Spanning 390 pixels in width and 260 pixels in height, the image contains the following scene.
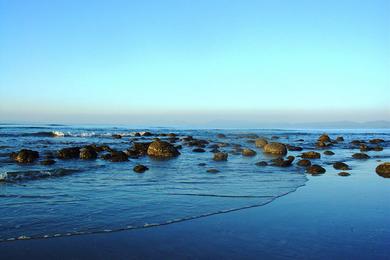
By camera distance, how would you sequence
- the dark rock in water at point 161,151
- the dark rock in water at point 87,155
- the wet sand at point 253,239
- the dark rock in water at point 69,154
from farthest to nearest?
the dark rock in water at point 161,151
the dark rock in water at point 69,154
the dark rock in water at point 87,155
the wet sand at point 253,239

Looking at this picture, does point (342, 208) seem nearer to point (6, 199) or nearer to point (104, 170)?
point (6, 199)

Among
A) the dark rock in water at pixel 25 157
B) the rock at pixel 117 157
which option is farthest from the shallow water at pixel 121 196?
the rock at pixel 117 157

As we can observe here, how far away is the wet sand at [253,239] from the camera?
5770 millimetres

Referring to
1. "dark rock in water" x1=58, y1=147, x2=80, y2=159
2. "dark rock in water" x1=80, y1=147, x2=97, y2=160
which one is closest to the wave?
"dark rock in water" x1=80, y1=147, x2=97, y2=160

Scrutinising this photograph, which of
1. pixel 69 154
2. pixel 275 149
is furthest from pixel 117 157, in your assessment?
pixel 275 149

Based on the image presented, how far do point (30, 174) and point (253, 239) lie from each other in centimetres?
1043

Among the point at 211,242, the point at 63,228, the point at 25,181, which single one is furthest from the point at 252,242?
the point at 25,181

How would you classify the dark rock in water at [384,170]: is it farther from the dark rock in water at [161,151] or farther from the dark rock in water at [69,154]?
the dark rock in water at [69,154]

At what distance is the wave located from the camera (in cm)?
1302

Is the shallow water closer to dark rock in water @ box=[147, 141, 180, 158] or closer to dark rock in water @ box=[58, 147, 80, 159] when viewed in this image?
dark rock in water @ box=[58, 147, 80, 159]

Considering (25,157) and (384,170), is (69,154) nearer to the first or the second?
(25,157)

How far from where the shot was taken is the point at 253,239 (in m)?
6.52

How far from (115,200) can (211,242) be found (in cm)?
414

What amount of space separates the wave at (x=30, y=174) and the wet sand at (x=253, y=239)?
755 centimetres
